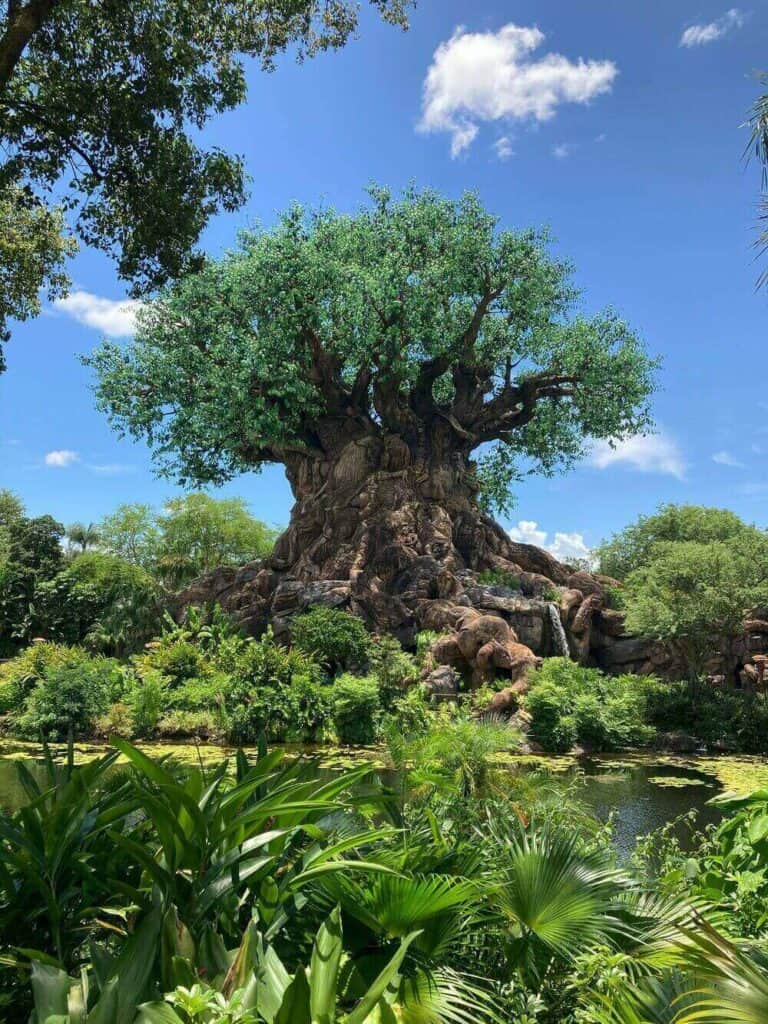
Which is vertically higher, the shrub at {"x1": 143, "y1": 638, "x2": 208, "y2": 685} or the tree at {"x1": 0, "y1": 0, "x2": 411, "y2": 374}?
the tree at {"x1": 0, "y1": 0, "x2": 411, "y2": 374}

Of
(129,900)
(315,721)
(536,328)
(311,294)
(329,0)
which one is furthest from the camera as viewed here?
(536,328)

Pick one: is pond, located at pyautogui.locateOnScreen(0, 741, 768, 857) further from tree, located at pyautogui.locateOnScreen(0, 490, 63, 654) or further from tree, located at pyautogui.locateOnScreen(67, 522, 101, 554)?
tree, located at pyautogui.locateOnScreen(67, 522, 101, 554)

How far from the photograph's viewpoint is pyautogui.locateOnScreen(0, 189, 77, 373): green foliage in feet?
36.7

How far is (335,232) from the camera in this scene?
22.6m

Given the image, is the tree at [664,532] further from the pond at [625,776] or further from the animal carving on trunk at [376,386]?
the pond at [625,776]

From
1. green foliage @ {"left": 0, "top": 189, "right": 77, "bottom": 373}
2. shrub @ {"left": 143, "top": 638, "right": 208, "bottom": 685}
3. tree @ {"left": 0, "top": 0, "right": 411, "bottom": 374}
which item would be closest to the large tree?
shrub @ {"left": 143, "top": 638, "right": 208, "bottom": 685}

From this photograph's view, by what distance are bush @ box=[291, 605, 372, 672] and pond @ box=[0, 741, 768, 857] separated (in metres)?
3.82

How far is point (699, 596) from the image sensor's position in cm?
1666

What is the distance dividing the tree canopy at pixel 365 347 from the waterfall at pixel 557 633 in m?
7.03

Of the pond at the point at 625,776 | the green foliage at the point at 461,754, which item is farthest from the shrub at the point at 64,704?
the green foliage at the point at 461,754

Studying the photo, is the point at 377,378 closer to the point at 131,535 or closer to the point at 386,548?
the point at 386,548

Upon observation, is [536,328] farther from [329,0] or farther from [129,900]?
[129,900]

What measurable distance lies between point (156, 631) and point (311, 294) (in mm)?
12065

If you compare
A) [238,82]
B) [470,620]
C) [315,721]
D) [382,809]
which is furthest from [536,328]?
[382,809]
